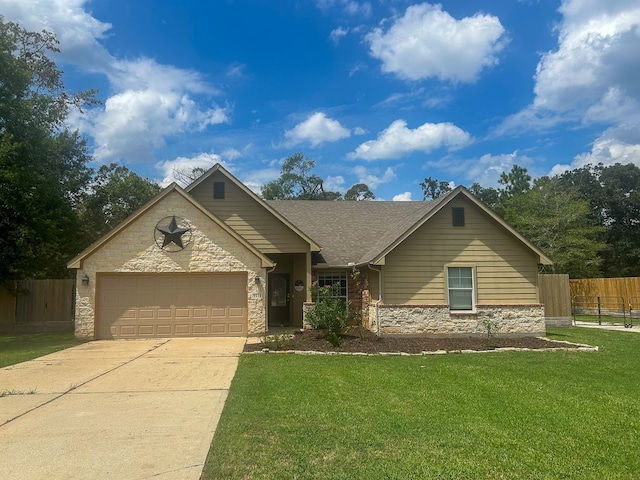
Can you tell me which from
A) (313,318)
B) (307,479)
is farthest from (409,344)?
(307,479)

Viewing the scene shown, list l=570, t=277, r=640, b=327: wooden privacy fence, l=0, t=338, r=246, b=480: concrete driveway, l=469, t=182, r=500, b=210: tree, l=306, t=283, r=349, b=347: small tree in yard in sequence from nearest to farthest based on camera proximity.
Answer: l=0, t=338, r=246, b=480: concrete driveway, l=306, t=283, r=349, b=347: small tree in yard, l=570, t=277, r=640, b=327: wooden privacy fence, l=469, t=182, r=500, b=210: tree

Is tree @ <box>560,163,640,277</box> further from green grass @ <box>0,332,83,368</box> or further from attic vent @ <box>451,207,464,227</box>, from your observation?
green grass @ <box>0,332,83,368</box>

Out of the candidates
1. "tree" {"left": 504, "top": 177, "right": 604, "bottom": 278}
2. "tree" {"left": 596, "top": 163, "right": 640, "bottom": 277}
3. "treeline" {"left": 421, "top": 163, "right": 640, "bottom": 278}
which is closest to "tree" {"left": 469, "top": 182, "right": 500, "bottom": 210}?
"treeline" {"left": 421, "top": 163, "right": 640, "bottom": 278}

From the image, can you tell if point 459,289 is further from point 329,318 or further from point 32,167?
point 32,167

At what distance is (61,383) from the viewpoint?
8.56 meters

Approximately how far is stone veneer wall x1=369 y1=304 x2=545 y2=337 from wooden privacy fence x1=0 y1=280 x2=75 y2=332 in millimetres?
12852

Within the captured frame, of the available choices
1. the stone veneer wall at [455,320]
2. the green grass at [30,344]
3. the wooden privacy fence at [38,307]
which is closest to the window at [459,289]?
the stone veneer wall at [455,320]

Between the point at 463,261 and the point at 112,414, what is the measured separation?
1158cm

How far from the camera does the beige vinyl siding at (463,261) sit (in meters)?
14.7

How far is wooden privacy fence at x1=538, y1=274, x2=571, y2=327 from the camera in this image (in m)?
19.5

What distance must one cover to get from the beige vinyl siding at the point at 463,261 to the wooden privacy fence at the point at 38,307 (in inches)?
524

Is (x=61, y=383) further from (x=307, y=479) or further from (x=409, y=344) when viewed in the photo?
(x=409, y=344)

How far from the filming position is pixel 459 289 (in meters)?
14.9

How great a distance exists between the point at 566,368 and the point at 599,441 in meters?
5.00
